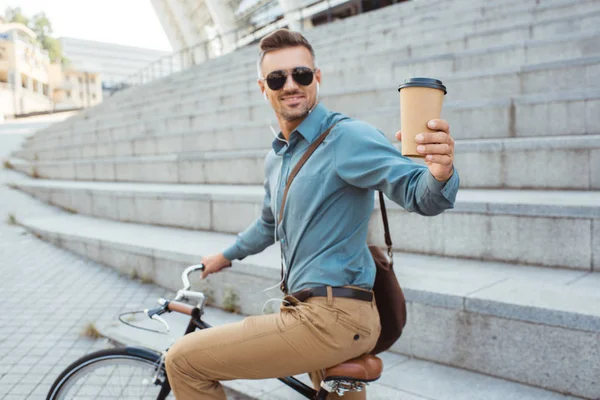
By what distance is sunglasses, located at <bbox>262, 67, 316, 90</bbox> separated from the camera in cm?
192

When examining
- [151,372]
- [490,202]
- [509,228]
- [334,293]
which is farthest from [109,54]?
[334,293]

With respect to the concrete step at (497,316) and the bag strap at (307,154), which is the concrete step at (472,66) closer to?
the concrete step at (497,316)

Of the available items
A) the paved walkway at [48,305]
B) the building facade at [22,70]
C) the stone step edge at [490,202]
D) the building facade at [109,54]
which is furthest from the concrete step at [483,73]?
the building facade at [109,54]

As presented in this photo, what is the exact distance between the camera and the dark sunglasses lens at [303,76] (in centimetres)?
192

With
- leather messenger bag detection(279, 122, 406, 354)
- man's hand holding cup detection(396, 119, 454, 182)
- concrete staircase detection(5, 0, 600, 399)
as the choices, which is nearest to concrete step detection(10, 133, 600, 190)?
concrete staircase detection(5, 0, 600, 399)

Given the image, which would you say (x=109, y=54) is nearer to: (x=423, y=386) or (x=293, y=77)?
(x=423, y=386)

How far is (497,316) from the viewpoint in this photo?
107 inches

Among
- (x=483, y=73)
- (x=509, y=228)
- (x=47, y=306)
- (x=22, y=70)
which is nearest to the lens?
(x=509, y=228)

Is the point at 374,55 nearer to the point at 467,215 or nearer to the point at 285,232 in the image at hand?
the point at 467,215

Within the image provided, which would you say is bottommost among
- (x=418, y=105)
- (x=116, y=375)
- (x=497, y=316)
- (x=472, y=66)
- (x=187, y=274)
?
(x=116, y=375)

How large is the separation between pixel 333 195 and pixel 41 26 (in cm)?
7977

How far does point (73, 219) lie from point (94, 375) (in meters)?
6.21

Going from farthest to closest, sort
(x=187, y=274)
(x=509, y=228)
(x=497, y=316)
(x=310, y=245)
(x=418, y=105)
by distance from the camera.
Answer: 1. (x=509, y=228)
2. (x=497, y=316)
3. (x=187, y=274)
4. (x=310, y=245)
5. (x=418, y=105)

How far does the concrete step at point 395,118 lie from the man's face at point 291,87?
3506mm
